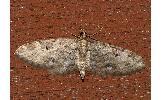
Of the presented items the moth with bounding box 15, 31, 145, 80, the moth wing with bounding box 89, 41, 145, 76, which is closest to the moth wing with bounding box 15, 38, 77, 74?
the moth with bounding box 15, 31, 145, 80

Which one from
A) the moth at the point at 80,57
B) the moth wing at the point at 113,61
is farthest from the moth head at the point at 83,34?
the moth wing at the point at 113,61

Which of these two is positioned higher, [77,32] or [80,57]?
[77,32]

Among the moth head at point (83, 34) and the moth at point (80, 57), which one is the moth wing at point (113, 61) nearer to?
the moth at point (80, 57)

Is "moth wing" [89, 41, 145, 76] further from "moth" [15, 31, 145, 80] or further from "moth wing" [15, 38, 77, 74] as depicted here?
"moth wing" [15, 38, 77, 74]

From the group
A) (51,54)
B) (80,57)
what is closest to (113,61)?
(80,57)

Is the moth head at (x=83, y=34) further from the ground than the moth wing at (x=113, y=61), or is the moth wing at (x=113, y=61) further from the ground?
the moth head at (x=83, y=34)

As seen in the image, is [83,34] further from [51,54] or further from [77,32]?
[51,54]

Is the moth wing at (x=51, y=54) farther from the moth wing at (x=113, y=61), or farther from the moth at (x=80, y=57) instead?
the moth wing at (x=113, y=61)

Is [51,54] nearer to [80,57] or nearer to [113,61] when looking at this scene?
[80,57]
